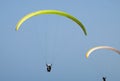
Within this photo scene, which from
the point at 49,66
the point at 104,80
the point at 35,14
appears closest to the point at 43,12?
the point at 35,14

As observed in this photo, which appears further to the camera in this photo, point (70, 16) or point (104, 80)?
point (104, 80)

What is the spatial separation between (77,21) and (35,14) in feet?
15.9

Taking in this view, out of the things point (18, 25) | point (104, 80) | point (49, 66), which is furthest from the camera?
point (104, 80)

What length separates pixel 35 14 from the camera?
53.3 metres

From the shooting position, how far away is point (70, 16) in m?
54.9

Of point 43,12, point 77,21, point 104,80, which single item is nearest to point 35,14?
point 43,12

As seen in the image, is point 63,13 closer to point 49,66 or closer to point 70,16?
point 70,16

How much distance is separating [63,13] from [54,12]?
1.12 metres

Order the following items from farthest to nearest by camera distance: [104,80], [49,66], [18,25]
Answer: [104,80], [49,66], [18,25]

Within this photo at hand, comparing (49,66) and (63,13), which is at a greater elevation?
(63,13)

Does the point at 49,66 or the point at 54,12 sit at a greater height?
the point at 54,12

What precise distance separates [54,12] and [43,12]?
1193 millimetres

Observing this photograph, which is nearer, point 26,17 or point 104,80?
point 26,17

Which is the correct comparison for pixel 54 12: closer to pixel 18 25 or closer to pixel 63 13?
pixel 63 13
